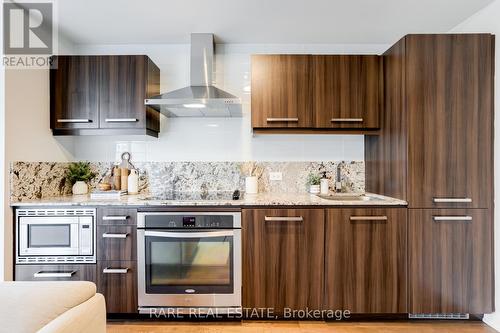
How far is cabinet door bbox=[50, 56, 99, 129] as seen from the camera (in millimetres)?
2557

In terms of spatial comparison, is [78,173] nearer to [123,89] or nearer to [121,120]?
[121,120]

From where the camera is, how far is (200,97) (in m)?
2.42

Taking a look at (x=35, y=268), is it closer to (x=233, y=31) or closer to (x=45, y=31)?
(x=45, y=31)

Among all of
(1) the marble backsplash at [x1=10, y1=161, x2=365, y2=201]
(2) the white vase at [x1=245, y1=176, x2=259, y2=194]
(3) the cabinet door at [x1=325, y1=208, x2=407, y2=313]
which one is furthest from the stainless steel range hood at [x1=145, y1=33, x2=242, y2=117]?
(3) the cabinet door at [x1=325, y1=208, x2=407, y2=313]

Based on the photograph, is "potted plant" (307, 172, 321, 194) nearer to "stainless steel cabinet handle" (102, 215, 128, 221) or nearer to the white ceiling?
the white ceiling

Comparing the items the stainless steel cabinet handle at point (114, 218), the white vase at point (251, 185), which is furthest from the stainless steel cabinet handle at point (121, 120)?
the white vase at point (251, 185)

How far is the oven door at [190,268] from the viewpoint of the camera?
2.24 m

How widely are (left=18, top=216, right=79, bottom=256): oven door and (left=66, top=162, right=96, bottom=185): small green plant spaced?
2.27ft

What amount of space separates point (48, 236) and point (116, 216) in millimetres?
529

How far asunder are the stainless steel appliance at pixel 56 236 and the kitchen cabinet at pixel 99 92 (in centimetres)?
78

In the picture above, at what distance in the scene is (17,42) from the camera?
7.41 ft

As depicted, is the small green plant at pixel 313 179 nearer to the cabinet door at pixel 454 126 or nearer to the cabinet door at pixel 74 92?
the cabinet door at pixel 454 126

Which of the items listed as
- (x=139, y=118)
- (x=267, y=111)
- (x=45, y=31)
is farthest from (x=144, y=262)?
(x=45, y=31)

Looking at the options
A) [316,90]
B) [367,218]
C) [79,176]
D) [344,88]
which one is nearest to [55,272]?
[79,176]
